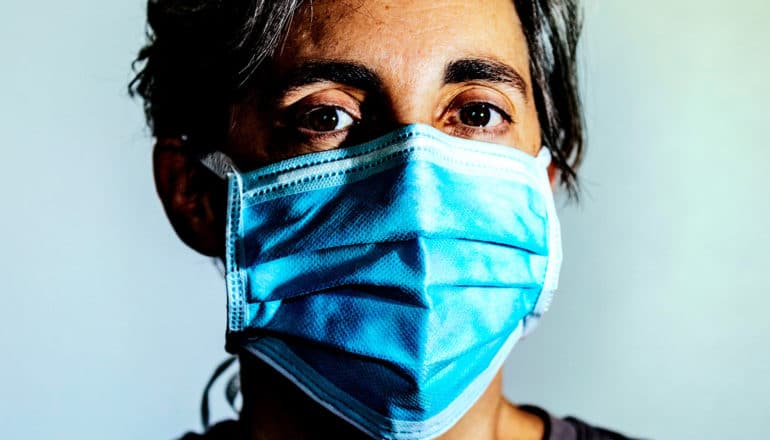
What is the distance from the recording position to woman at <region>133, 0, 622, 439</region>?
4.86 ft

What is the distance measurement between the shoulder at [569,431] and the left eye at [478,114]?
2.26ft

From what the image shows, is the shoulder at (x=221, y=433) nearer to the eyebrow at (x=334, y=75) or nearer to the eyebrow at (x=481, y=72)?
the eyebrow at (x=334, y=75)

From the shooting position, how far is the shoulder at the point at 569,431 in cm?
189

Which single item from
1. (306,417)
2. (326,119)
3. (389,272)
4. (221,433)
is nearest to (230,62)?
(326,119)

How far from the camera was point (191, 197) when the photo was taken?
6.19ft

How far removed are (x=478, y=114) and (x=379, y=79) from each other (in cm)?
23

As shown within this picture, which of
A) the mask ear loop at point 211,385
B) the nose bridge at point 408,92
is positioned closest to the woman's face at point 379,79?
the nose bridge at point 408,92

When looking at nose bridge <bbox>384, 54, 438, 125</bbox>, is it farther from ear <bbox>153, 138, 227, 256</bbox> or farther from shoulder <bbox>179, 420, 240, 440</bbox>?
shoulder <bbox>179, 420, 240, 440</bbox>

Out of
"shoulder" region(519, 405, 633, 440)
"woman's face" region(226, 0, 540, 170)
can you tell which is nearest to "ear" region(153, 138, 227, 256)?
"woman's face" region(226, 0, 540, 170)

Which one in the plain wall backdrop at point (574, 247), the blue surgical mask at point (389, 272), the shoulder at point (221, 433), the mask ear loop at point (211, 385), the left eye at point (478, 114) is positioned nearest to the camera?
the blue surgical mask at point (389, 272)

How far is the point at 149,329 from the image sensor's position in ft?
7.86

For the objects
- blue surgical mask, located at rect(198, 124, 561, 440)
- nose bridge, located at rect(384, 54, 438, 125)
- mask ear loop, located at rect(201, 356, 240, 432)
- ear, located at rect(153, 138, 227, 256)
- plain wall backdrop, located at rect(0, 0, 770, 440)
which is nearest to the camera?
blue surgical mask, located at rect(198, 124, 561, 440)

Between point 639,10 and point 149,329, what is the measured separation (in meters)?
1.58

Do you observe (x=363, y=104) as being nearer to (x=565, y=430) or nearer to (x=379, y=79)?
(x=379, y=79)
